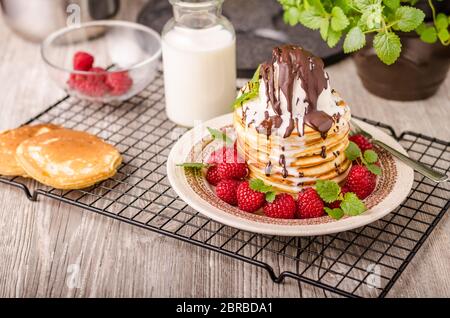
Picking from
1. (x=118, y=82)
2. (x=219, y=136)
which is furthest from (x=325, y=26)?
(x=118, y=82)

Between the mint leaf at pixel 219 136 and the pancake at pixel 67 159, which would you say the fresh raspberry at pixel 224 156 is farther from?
the pancake at pixel 67 159

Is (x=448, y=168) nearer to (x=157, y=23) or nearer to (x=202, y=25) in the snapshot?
(x=202, y=25)

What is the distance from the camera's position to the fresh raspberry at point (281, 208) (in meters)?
1.54

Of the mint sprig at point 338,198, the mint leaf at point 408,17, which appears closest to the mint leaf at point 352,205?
the mint sprig at point 338,198

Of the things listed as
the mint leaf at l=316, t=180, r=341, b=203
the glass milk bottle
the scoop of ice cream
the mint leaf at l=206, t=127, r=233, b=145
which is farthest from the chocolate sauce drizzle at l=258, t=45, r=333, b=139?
the glass milk bottle

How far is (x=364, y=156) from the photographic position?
5.64 ft

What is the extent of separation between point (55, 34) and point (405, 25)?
3.87 ft

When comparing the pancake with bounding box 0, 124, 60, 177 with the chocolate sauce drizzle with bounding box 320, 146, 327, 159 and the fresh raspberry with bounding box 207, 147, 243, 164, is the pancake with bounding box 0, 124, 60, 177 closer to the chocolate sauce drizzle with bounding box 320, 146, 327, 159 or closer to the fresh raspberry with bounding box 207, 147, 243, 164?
the fresh raspberry with bounding box 207, 147, 243, 164

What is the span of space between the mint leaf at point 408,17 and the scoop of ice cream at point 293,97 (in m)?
0.28

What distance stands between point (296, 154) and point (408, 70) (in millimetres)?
714

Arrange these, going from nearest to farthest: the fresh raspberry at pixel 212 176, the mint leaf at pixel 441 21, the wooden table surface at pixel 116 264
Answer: the wooden table surface at pixel 116 264 < the fresh raspberry at pixel 212 176 < the mint leaf at pixel 441 21

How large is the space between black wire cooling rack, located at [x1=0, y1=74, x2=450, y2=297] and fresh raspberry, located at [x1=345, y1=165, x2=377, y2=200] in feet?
0.26

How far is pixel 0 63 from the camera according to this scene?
2535mm
